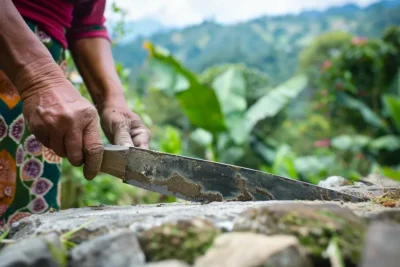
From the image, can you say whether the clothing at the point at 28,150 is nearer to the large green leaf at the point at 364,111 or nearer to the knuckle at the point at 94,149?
the knuckle at the point at 94,149

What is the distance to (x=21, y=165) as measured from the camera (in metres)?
1.55

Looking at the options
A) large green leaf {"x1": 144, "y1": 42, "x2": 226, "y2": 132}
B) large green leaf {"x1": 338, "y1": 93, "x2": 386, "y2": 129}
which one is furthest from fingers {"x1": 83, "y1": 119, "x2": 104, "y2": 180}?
large green leaf {"x1": 338, "y1": 93, "x2": 386, "y2": 129}

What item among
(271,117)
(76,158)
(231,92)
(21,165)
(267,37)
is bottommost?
(267,37)

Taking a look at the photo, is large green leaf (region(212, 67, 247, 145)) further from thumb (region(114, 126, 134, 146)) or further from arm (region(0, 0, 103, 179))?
arm (region(0, 0, 103, 179))

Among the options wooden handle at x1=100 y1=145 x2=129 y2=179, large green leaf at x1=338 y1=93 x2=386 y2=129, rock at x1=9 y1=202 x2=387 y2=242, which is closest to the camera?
rock at x1=9 y1=202 x2=387 y2=242

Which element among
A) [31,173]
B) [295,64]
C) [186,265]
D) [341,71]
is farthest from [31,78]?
[295,64]

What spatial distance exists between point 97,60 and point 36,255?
1339 mm

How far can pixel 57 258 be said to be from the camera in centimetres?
70

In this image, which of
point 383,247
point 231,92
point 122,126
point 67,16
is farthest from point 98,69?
point 231,92

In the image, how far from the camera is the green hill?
22812 millimetres

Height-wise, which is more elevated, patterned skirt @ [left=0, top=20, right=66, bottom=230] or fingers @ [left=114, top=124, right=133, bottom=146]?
fingers @ [left=114, top=124, right=133, bottom=146]

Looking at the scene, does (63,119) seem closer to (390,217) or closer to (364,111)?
(390,217)

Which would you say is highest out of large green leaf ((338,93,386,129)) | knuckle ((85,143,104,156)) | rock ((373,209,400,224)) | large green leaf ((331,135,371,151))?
rock ((373,209,400,224))

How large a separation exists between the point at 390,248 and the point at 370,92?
841 cm
